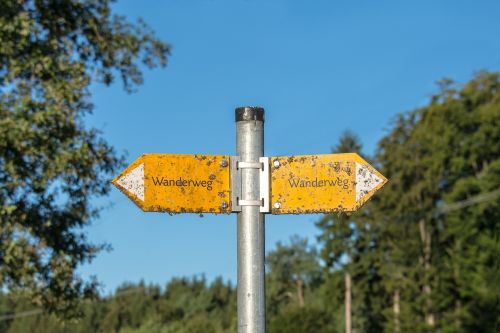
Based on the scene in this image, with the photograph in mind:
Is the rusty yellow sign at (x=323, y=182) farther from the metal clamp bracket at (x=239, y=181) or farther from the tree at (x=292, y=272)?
the tree at (x=292, y=272)

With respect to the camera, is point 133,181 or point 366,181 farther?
point 366,181

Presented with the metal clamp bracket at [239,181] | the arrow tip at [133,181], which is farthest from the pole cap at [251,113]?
the arrow tip at [133,181]

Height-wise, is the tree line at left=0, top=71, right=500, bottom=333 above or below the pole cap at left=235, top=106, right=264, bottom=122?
above

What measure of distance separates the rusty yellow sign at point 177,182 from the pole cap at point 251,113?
0.87ft

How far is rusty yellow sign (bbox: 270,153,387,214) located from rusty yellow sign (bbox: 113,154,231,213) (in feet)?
1.16

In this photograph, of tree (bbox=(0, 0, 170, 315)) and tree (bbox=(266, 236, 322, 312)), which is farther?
tree (bbox=(266, 236, 322, 312))

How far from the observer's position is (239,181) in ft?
18.9

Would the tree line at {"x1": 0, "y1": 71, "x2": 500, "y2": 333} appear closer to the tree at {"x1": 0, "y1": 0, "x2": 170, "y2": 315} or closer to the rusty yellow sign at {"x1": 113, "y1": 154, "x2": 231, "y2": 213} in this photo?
the tree at {"x1": 0, "y1": 0, "x2": 170, "y2": 315}

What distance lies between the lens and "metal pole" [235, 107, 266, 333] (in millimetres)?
5637

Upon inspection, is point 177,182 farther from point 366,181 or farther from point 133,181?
point 366,181

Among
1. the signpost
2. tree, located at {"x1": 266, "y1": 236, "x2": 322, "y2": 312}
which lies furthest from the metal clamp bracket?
tree, located at {"x1": 266, "y1": 236, "x2": 322, "y2": 312}

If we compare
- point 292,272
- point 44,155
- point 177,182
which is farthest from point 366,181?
point 292,272

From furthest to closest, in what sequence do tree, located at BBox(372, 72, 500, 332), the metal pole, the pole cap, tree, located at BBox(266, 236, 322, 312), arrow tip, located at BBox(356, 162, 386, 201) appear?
tree, located at BBox(266, 236, 322, 312)
tree, located at BBox(372, 72, 500, 332)
arrow tip, located at BBox(356, 162, 386, 201)
the pole cap
the metal pole

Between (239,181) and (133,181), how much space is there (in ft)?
2.11
